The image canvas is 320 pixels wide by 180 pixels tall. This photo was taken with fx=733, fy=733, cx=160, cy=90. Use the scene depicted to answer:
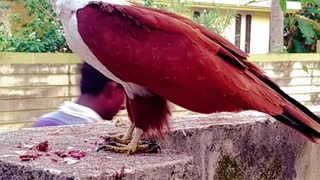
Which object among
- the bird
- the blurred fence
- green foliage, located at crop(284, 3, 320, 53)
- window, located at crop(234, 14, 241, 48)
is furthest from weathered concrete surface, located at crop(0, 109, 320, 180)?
window, located at crop(234, 14, 241, 48)

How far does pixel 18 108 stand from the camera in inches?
297

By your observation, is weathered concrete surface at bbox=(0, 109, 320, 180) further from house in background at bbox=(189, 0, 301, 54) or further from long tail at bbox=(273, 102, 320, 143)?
house in background at bbox=(189, 0, 301, 54)

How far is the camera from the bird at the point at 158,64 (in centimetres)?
237

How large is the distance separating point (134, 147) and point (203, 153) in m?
0.59

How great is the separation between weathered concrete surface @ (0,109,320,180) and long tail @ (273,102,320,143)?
1.19ft

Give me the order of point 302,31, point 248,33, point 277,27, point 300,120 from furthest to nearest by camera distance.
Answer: point 248,33 → point 302,31 → point 277,27 → point 300,120

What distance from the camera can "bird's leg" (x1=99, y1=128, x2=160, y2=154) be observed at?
2.42 meters

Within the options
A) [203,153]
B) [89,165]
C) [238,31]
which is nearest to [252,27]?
[238,31]

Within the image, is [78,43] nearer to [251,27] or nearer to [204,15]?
[204,15]

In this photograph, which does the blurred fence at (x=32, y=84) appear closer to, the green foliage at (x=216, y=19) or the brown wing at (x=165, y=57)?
A: the green foliage at (x=216, y=19)

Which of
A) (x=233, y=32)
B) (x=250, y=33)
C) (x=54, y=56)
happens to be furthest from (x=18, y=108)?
(x=250, y=33)

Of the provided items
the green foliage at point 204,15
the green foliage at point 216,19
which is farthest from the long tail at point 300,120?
the green foliage at point 216,19

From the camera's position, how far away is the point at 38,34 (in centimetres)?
888

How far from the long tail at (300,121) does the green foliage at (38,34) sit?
19.3 feet
